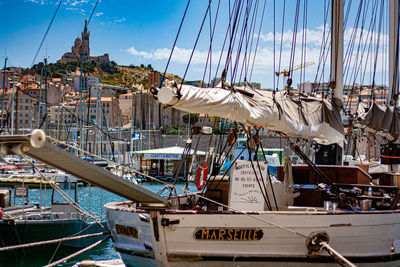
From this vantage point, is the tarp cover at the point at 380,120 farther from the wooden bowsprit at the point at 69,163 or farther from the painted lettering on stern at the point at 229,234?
the wooden bowsprit at the point at 69,163

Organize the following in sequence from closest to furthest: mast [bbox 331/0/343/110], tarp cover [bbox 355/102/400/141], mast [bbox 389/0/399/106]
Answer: mast [bbox 331/0/343/110] → tarp cover [bbox 355/102/400/141] → mast [bbox 389/0/399/106]

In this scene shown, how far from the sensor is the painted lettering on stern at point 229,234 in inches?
357

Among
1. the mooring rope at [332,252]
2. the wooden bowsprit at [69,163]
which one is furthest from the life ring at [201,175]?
the wooden bowsprit at [69,163]

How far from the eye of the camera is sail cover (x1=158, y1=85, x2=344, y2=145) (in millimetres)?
9203

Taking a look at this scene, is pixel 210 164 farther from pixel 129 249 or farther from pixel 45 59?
pixel 45 59

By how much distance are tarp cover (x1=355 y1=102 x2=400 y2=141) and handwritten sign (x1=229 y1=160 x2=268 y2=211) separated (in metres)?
5.82

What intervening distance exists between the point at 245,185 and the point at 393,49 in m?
12.2

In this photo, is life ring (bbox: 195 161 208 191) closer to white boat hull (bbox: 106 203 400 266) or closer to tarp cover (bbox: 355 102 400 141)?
white boat hull (bbox: 106 203 400 266)

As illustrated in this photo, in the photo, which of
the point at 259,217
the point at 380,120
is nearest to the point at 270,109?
the point at 259,217

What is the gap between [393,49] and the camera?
1939 cm

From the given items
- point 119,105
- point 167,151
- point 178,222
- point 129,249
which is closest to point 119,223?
point 129,249

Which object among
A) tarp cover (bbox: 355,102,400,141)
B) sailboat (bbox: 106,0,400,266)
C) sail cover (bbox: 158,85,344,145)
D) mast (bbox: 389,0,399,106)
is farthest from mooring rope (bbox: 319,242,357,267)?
mast (bbox: 389,0,399,106)

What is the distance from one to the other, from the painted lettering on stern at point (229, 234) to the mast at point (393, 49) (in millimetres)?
10726

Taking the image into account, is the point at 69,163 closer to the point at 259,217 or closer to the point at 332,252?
the point at 259,217
